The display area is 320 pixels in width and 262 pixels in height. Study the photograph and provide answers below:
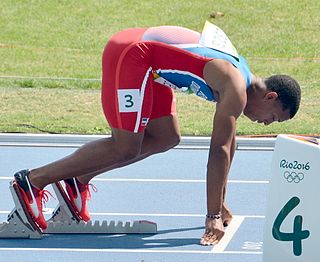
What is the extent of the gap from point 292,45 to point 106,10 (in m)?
4.18

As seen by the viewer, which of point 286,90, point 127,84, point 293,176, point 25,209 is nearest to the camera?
point 293,176

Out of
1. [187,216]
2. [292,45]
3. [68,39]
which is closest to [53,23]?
[68,39]

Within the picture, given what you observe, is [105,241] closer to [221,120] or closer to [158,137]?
[158,137]

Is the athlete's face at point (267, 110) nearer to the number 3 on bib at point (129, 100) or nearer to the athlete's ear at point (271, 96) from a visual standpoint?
the athlete's ear at point (271, 96)

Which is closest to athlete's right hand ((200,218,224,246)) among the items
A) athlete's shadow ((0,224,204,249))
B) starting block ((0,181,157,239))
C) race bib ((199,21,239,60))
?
athlete's shadow ((0,224,204,249))

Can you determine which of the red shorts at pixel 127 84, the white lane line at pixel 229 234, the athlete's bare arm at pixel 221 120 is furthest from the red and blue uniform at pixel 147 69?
the white lane line at pixel 229 234

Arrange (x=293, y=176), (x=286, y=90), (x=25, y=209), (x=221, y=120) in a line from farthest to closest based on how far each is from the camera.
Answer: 1. (x=25, y=209)
2. (x=286, y=90)
3. (x=221, y=120)
4. (x=293, y=176)

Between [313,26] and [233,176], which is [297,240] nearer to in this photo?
[233,176]

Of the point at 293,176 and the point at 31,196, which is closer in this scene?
the point at 293,176

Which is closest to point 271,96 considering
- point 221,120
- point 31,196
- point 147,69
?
point 221,120

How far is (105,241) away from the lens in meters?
7.18

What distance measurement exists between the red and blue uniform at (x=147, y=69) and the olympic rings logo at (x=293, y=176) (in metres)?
1.17

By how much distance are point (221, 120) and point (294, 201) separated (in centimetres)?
101

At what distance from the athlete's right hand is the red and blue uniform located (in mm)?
770
